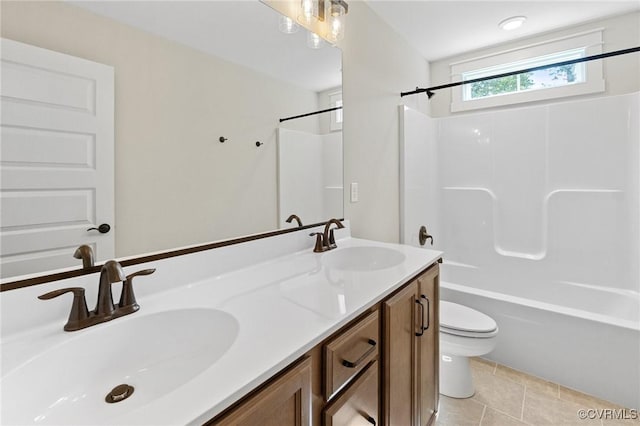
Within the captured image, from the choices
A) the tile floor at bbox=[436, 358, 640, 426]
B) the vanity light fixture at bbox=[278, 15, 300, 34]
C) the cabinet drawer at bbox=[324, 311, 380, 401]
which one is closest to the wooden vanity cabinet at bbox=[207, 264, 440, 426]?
the cabinet drawer at bbox=[324, 311, 380, 401]

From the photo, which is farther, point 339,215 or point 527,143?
point 527,143

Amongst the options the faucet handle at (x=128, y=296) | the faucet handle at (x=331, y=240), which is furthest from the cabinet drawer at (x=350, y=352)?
the faucet handle at (x=331, y=240)

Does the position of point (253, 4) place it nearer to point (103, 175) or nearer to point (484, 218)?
point (103, 175)

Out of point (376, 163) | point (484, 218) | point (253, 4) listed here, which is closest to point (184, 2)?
point (253, 4)

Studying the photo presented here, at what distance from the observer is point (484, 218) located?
2721 millimetres

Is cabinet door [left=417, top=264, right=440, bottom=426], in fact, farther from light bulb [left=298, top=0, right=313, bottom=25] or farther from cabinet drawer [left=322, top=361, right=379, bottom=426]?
light bulb [left=298, top=0, right=313, bottom=25]

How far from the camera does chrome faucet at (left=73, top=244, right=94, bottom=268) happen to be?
80 cm

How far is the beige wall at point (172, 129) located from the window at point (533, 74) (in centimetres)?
223

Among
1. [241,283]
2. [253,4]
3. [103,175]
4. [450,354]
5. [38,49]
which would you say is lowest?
[450,354]

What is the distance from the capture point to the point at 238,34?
1.24 meters

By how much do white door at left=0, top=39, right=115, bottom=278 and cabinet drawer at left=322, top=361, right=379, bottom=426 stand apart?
0.77m

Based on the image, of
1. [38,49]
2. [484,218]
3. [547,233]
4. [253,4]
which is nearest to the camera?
[38,49]

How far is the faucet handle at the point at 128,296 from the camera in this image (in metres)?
0.81

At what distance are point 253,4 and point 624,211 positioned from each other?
8.89 ft
